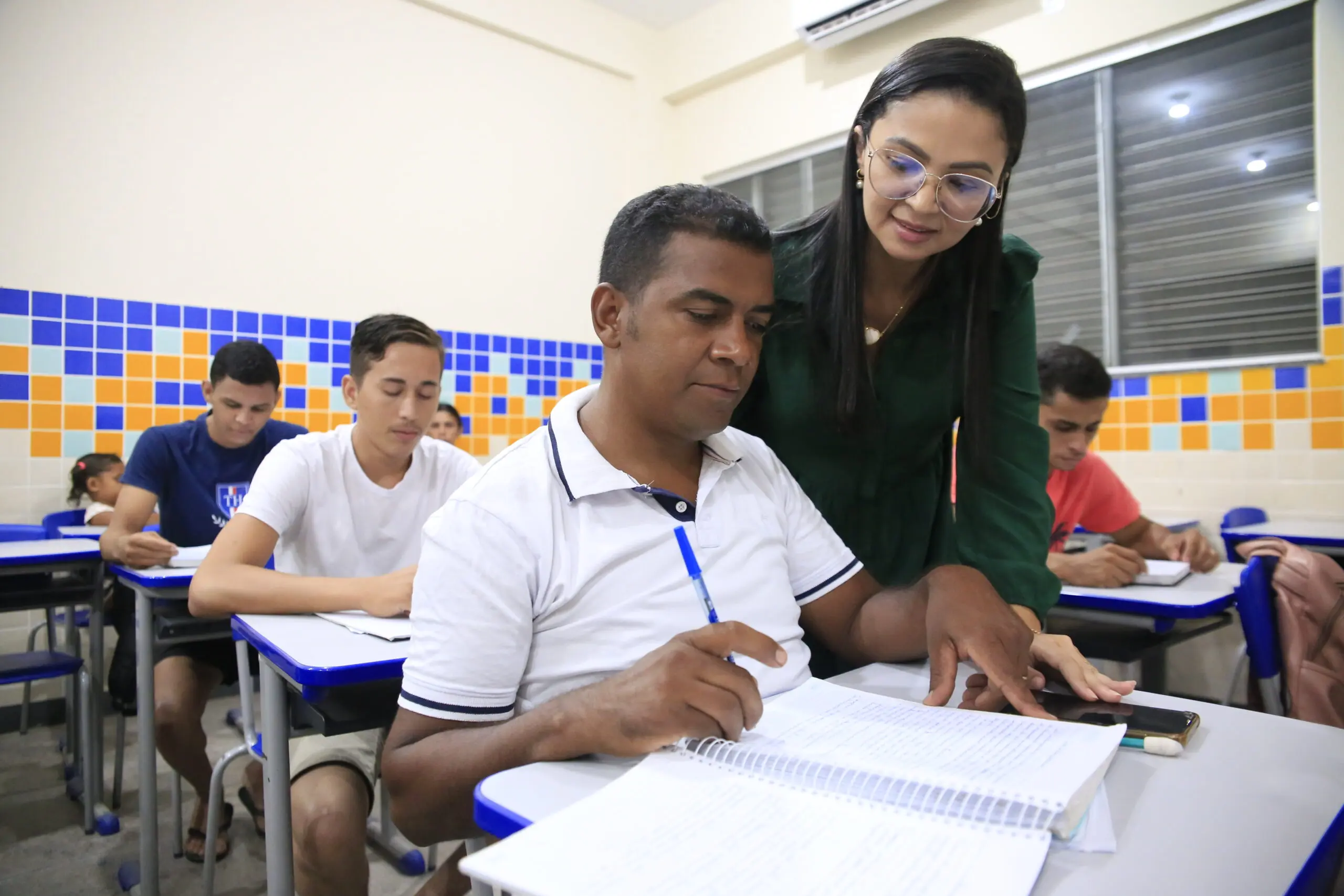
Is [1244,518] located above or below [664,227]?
below

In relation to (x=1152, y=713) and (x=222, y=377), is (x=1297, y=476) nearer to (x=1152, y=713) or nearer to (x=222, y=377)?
(x=1152, y=713)

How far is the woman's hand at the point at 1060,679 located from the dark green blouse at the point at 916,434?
0.24 m

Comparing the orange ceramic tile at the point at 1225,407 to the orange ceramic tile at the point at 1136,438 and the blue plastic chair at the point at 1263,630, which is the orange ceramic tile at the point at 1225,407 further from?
the blue plastic chair at the point at 1263,630

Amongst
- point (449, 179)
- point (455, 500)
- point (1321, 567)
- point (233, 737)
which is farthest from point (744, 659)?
point (449, 179)

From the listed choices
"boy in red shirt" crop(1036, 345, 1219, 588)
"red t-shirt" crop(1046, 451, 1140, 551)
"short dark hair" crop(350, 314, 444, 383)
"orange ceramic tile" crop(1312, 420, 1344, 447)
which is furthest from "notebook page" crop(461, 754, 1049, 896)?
"orange ceramic tile" crop(1312, 420, 1344, 447)

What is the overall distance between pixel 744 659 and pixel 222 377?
2.35m

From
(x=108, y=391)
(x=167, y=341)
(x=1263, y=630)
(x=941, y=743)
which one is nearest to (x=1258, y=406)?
(x=1263, y=630)

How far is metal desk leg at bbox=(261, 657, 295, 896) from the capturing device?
54.0 inches

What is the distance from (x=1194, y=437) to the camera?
11.1 ft

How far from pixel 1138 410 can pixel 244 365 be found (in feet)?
11.2

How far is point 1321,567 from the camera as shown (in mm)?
1641

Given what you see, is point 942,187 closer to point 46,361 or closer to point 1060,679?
point 1060,679

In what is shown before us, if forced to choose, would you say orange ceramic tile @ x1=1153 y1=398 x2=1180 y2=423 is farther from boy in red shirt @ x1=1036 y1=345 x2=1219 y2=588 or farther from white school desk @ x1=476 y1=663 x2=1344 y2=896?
white school desk @ x1=476 y1=663 x2=1344 y2=896

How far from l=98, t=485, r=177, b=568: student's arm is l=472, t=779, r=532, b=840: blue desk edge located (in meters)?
2.03
